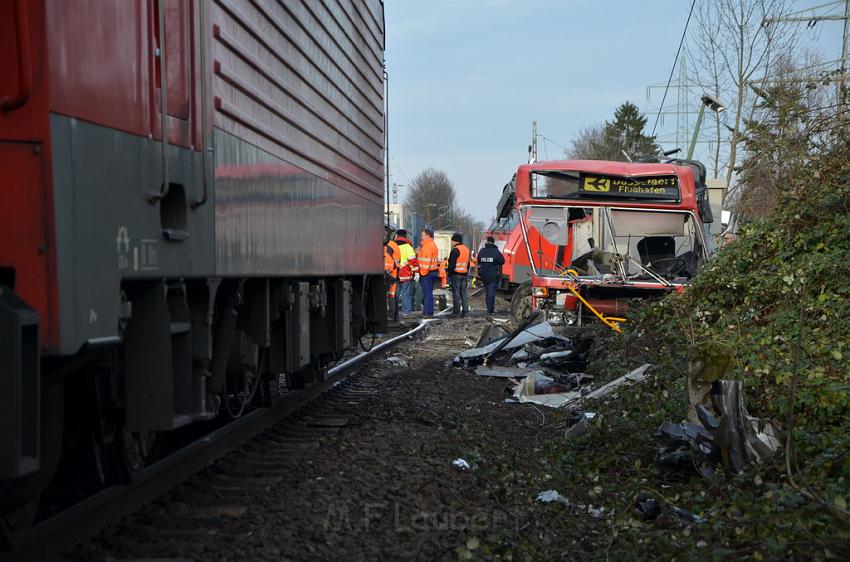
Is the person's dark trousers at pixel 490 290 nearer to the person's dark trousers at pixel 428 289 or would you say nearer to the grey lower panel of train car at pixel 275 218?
the person's dark trousers at pixel 428 289

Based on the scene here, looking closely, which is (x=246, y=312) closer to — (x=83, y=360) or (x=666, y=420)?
(x=83, y=360)

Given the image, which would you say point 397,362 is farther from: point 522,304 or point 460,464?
point 460,464

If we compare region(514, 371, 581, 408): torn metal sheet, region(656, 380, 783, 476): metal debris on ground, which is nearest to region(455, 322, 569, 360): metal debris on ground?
region(514, 371, 581, 408): torn metal sheet

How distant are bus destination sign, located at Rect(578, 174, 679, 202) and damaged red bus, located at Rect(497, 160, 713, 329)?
0.6 inches

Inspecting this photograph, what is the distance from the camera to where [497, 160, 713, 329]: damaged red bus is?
13.7m

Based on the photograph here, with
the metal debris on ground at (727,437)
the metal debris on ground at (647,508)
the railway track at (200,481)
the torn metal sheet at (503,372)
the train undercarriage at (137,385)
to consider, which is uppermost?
the train undercarriage at (137,385)

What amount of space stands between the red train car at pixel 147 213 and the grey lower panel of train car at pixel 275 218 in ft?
0.06

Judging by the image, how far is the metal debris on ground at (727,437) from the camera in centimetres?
508

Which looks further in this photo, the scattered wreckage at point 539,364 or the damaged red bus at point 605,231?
the damaged red bus at point 605,231

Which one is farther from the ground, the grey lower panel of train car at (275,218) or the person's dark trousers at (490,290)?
the grey lower panel of train car at (275,218)

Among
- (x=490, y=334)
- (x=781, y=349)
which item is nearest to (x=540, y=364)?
(x=490, y=334)

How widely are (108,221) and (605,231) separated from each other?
469 inches

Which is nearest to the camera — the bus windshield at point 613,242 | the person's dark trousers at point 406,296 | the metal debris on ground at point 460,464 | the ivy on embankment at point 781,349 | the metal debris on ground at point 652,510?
the ivy on embankment at point 781,349

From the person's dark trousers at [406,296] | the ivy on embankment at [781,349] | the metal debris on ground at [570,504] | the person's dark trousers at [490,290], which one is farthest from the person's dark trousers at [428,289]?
the metal debris on ground at [570,504]
